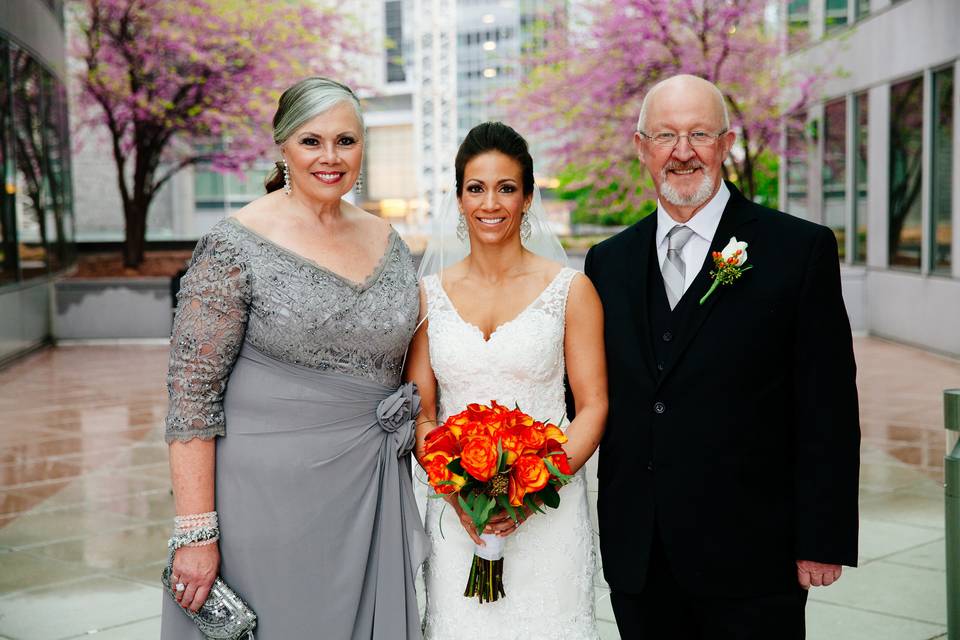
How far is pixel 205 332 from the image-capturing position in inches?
125

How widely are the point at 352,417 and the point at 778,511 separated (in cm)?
134

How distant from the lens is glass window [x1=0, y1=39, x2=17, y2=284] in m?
15.4

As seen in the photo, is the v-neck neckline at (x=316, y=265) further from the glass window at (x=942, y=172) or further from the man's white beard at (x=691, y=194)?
the glass window at (x=942, y=172)

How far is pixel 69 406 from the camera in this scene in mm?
12031

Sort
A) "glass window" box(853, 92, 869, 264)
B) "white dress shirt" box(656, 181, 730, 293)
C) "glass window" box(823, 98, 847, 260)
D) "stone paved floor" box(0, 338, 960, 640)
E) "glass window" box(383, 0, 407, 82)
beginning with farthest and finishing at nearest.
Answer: "glass window" box(383, 0, 407, 82) < "glass window" box(823, 98, 847, 260) < "glass window" box(853, 92, 869, 264) < "stone paved floor" box(0, 338, 960, 640) < "white dress shirt" box(656, 181, 730, 293)

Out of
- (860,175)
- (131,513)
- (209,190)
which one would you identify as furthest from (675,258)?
(209,190)

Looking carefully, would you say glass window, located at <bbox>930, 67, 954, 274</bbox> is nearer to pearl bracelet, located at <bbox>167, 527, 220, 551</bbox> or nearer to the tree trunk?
pearl bracelet, located at <bbox>167, 527, 220, 551</bbox>

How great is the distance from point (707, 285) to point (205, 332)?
1.51m

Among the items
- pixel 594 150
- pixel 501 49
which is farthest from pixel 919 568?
pixel 501 49

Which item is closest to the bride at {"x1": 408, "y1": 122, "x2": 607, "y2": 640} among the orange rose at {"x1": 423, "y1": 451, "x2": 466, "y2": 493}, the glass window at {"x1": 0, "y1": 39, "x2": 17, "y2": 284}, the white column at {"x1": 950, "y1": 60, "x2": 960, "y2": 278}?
the orange rose at {"x1": 423, "y1": 451, "x2": 466, "y2": 493}

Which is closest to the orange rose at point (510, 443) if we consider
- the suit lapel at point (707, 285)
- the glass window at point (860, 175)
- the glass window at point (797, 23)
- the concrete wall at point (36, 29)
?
the suit lapel at point (707, 285)

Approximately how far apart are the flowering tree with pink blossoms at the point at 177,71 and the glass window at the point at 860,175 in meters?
10.8

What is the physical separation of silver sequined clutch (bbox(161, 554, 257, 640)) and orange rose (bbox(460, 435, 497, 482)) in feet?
2.73

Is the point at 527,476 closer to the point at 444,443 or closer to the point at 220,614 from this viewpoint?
the point at 444,443
